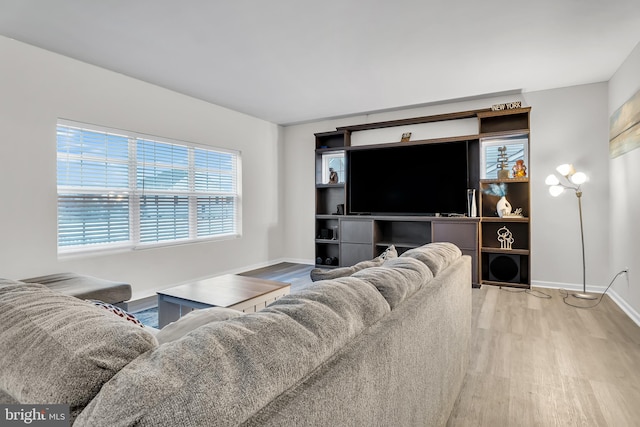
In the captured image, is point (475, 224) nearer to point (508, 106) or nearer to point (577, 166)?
point (577, 166)

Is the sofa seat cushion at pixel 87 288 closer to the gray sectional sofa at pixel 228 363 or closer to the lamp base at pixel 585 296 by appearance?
the gray sectional sofa at pixel 228 363

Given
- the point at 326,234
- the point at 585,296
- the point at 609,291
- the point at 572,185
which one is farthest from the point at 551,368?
the point at 326,234

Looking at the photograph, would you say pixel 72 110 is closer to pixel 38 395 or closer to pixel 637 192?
pixel 38 395

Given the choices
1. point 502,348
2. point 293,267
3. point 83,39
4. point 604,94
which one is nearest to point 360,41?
point 83,39

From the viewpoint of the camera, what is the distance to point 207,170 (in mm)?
4801

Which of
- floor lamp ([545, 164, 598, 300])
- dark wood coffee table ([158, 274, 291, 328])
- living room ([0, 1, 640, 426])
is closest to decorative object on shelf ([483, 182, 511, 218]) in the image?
living room ([0, 1, 640, 426])

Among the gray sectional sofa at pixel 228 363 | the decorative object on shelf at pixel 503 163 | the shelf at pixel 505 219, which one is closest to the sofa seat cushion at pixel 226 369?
the gray sectional sofa at pixel 228 363

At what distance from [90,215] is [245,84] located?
224 centimetres

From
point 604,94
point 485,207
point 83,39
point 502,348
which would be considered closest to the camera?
point 502,348

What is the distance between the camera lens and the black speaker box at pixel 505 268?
14.0 feet

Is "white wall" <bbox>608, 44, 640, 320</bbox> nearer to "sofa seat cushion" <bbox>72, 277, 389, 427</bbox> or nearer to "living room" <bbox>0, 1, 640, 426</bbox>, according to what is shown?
"living room" <bbox>0, 1, 640, 426</bbox>

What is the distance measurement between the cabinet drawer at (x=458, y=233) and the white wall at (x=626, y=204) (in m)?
1.38

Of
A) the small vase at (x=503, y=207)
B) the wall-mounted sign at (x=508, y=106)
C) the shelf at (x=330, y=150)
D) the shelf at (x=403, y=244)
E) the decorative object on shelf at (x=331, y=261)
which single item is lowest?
the decorative object on shelf at (x=331, y=261)

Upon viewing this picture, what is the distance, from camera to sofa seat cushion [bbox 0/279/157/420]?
0.53m
